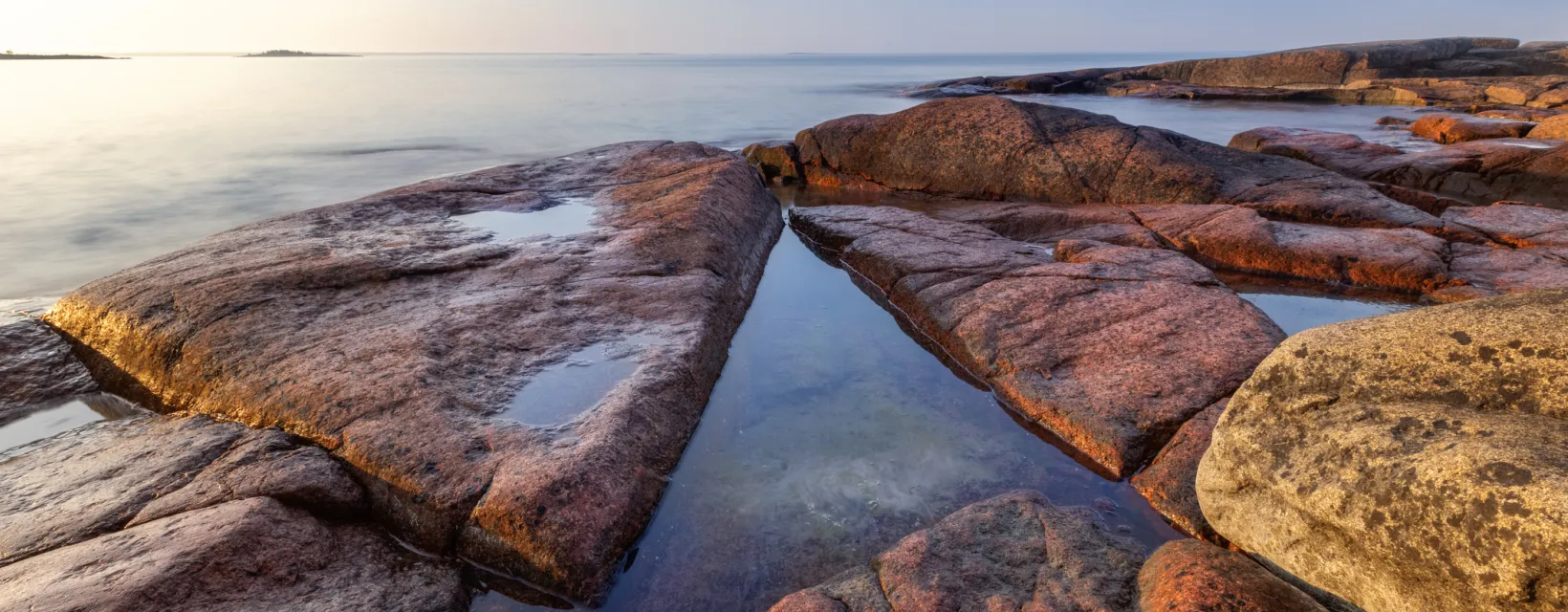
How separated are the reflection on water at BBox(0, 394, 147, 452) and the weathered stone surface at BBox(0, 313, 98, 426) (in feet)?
0.16

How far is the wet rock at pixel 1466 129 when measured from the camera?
1353cm

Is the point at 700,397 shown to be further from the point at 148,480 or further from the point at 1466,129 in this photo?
the point at 1466,129

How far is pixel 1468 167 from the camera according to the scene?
33.5 ft

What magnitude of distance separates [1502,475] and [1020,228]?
610 centimetres

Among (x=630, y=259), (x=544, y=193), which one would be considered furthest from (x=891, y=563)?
(x=544, y=193)

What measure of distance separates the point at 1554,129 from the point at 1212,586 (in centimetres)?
1630

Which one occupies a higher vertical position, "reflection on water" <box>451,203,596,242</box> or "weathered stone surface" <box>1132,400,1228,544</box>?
"reflection on water" <box>451,203,596,242</box>

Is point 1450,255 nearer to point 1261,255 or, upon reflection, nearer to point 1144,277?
point 1261,255

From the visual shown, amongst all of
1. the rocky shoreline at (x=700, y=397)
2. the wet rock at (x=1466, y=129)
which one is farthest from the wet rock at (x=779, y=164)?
the wet rock at (x=1466, y=129)

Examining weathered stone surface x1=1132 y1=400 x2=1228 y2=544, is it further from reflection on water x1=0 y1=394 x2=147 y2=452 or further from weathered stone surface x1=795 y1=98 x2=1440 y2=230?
weathered stone surface x1=795 y1=98 x2=1440 y2=230

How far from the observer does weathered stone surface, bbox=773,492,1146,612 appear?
242 centimetres

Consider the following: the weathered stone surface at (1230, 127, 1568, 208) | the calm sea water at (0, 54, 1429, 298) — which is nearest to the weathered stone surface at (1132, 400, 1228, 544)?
the calm sea water at (0, 54, 1429, 298)

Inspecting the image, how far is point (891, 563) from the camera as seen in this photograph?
2.62 m

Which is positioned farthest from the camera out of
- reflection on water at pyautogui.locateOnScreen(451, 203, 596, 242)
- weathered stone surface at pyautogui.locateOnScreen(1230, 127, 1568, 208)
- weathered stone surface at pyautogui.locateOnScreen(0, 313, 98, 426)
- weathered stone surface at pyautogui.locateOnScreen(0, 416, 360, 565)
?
weathered stone surface at pyautogui.locateOnScreen(1230, 127, 1568, 208)
